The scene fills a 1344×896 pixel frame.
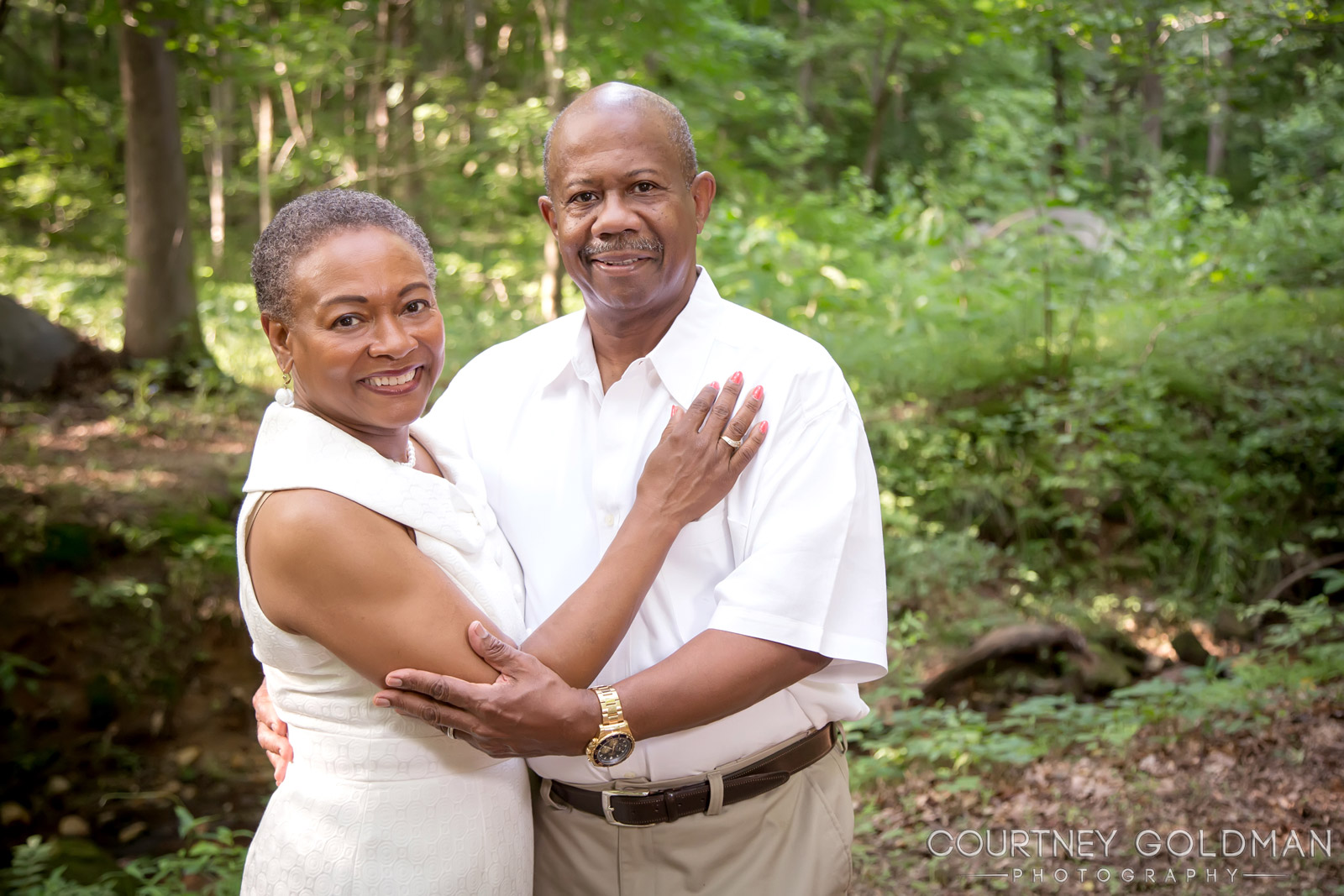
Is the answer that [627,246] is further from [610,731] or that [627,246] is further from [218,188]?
[218,188]

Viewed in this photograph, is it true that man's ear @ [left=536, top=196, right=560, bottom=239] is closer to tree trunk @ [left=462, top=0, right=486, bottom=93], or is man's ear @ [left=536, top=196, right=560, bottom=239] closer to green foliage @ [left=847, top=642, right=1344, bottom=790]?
green foliage @ [left=847, top=642, right=1344, bottom=790]

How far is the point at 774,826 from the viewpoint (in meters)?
2.10

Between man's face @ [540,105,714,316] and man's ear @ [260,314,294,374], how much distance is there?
24.5 inches

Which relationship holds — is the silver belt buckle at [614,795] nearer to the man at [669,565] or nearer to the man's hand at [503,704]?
the man at [669,565]

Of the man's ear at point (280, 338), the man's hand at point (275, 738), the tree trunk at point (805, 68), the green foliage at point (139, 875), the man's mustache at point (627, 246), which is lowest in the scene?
the green foliage at point (139, 875)

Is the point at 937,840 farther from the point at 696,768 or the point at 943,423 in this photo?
the point at 943,423

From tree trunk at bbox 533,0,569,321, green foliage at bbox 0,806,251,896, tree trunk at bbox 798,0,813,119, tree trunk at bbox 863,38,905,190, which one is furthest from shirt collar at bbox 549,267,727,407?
tree trunk at bbox 863,38,905,190

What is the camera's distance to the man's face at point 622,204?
218cm

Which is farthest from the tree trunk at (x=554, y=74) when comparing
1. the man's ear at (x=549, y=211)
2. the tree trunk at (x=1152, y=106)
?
the man's ear at (x=549, y=211)

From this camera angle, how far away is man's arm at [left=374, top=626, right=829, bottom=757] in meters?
1.71

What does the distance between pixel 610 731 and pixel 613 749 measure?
0.04 meters

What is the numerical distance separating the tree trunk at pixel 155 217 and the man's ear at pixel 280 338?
7497 mm

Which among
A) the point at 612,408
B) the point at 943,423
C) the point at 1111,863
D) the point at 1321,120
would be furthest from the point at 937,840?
the point at 1321,120

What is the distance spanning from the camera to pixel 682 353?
7.22 ft
